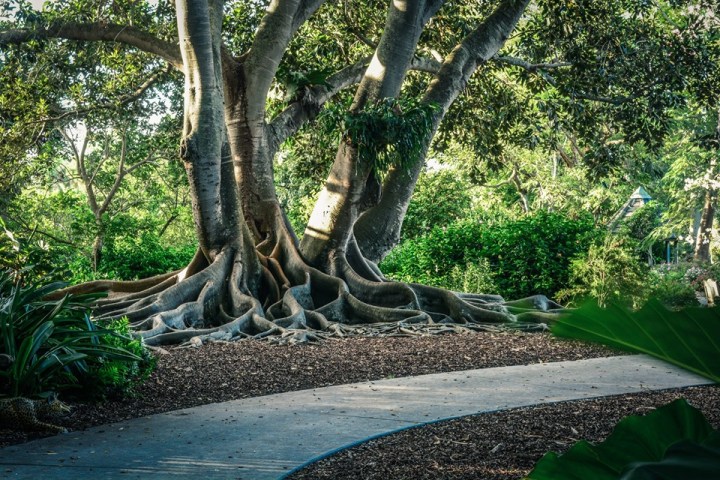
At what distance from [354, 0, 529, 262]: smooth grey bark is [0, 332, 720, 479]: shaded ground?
3568 mm

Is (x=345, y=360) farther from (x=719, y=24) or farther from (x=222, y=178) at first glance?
(x=719, y=24)

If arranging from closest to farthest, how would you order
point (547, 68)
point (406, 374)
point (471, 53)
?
point (406, 374), point (471, 53), point (547, 68)

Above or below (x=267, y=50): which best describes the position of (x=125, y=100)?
below

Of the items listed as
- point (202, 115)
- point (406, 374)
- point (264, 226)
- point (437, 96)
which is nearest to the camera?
point (406, 374)

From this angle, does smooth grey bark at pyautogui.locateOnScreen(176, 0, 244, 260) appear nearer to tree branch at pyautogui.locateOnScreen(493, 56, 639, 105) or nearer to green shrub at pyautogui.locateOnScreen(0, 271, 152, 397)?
green shrub at pyautogui.locateOnScreen(0, 271, 152, 397)

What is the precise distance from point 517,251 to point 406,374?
29.4 feet

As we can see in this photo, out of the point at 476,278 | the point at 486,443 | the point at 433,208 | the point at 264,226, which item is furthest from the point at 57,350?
the point at 433,208

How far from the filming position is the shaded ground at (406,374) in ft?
16.3

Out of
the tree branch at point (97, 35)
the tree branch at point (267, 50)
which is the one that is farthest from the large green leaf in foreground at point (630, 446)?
the tree branch at point (97, 35)

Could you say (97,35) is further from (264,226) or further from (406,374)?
(406,374)

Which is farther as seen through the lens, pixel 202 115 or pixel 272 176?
pixel 272 176

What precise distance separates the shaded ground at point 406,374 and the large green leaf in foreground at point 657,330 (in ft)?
3.34

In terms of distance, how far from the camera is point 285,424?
6055 mm

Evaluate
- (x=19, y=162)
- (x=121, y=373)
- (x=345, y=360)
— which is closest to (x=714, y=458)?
(x=121, y=373)
